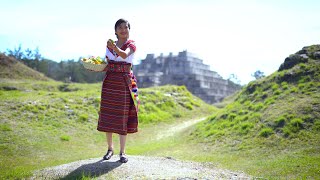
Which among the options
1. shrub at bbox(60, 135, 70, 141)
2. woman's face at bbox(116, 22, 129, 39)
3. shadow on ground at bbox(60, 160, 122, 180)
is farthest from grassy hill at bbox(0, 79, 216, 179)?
woman's face at bbox(116, 22, 129, 39)

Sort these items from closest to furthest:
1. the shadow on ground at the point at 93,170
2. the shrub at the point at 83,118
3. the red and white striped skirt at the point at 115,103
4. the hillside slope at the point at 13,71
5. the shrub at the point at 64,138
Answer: the shadow on ground at the point at 93,170 < the red and white striped skirt at the point at 115,103 < the shrub at the point at 64,138 < the shrub at the point at 83,118 < the hillside slope at the point at 13,71

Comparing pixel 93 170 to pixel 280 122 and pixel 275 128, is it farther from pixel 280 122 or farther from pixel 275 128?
pixel 280 122

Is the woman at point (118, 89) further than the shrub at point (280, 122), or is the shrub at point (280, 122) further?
the shrub at point (280, 122)

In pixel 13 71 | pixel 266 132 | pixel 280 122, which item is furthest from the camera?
pixel 13 71

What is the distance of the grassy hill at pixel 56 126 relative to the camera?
8.84 meters

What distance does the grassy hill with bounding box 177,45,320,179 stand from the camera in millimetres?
7133

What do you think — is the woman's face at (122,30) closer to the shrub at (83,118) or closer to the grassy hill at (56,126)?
the grassy hill at (56,126)

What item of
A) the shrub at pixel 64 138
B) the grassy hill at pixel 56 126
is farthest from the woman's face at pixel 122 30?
the shrub at pixel 64 138

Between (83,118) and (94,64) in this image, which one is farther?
(83,118)

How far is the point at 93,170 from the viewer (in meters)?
5.30

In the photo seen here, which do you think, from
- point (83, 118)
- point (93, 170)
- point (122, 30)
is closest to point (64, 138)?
point (83, 118)

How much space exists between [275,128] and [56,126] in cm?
838

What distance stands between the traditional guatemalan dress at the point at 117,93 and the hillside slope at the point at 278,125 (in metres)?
2.89

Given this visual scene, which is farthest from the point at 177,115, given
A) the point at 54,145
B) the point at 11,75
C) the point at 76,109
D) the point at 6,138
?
the point at 11,75
